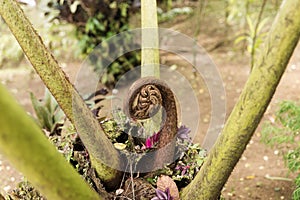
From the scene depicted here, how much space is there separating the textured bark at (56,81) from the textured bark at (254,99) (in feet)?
0.74

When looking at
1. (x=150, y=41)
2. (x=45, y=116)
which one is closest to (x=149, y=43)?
(x=150, y=41)

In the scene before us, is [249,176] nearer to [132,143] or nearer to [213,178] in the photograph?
[132,143]

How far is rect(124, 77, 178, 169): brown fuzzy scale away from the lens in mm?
939

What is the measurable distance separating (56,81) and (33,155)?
13.2 inches

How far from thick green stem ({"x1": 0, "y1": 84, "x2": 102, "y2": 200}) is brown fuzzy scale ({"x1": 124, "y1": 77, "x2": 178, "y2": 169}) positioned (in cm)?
28

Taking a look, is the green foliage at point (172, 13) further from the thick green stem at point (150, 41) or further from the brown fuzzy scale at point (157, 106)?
the brown fuzzy scale at point (157, 106)

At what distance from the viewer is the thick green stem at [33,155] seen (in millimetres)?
535

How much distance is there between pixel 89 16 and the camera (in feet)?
8.76

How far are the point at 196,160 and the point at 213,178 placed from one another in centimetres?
27

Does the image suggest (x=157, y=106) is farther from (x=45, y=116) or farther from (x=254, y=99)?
(x=45, y=116)

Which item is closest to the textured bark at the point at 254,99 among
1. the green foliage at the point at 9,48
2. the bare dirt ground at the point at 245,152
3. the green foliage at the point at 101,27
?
the bare dirt ground at the point at 245,152

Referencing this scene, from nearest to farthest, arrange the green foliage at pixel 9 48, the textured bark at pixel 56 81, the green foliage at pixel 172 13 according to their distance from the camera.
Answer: the textured bark at pixel 56 81 → the green foliage at pixel 9 48 → the green foliage at pixel 172 13

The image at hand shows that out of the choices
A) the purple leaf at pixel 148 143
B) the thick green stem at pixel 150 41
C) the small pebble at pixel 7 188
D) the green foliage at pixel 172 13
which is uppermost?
the thick green stem at pixel 150 41

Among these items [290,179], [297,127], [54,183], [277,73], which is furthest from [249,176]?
[54,183]
